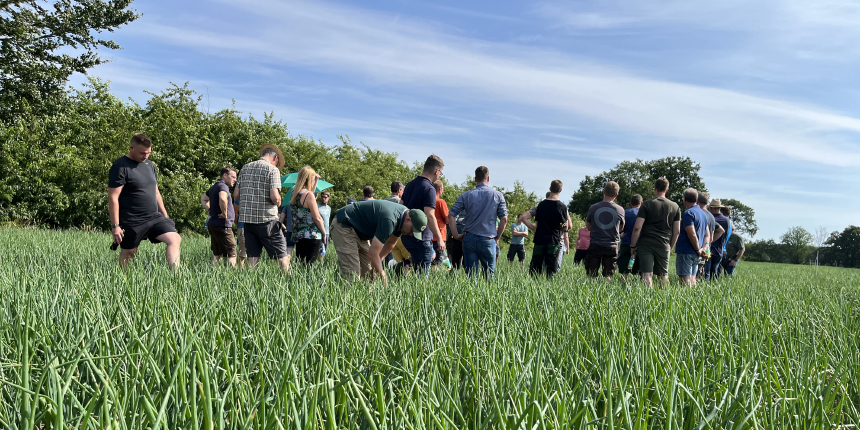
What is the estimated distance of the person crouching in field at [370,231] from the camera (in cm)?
463

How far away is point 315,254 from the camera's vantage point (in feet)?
22.2

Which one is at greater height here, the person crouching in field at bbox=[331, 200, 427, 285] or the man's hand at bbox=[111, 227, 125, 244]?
the person crouching in field at bbox=[331, 200, 427, 285]

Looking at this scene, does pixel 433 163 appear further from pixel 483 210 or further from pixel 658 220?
pixel 658 220

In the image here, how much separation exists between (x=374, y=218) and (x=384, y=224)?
13.2 inches

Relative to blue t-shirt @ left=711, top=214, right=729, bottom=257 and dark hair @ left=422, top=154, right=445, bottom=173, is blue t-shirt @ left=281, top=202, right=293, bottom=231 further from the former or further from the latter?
blue t-shirt @ left=711, top=214, right=729, bottom=257

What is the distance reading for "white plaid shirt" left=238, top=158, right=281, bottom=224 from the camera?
6.11 metres

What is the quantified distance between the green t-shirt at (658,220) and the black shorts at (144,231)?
227 inches

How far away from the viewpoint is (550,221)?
7.18 m

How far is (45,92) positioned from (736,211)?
83974 millimetres

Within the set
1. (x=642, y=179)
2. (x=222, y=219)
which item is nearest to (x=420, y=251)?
(x=222, y=219)

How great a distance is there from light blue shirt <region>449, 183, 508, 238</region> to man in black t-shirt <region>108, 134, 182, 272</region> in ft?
11.0

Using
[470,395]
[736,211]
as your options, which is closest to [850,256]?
[736,211]

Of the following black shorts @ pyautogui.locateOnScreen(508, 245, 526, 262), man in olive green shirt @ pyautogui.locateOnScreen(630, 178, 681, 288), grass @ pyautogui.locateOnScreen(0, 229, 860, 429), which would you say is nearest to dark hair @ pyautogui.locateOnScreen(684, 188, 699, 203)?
man in olive green shirt @ pyautogui.locateOnScreen(630, 178, 681, 288)

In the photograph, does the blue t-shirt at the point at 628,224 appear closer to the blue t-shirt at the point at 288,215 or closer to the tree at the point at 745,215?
the blue t-shirt at the point at 288,215
